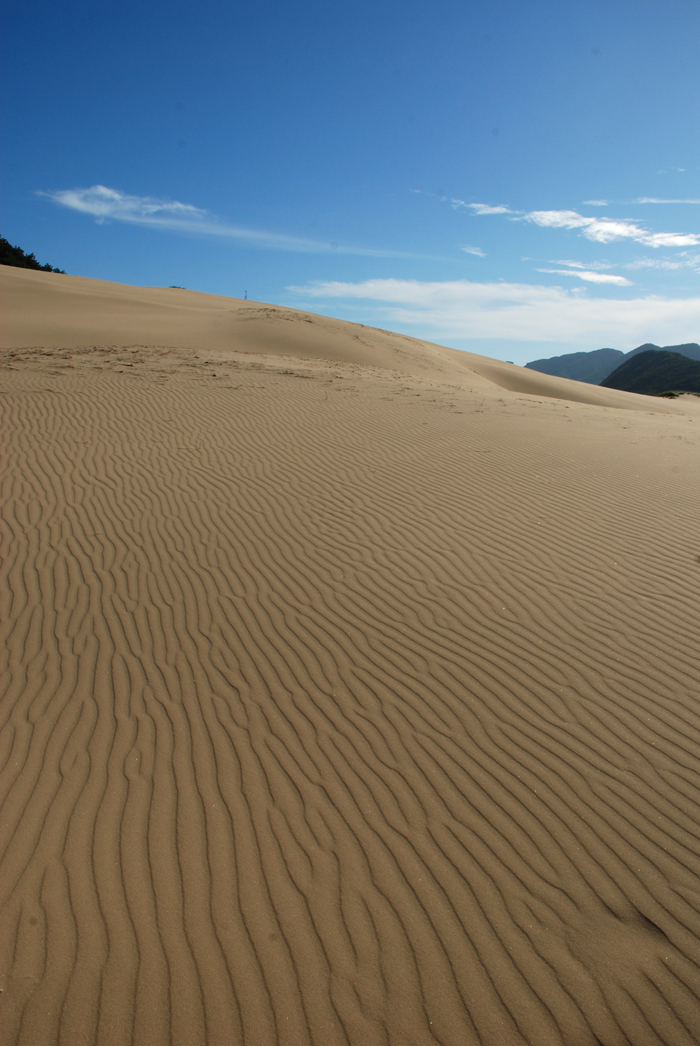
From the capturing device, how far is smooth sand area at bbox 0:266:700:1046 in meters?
2.59

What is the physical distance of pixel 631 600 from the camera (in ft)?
18.0

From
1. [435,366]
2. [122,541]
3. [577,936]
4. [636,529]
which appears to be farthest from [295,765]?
[435,366]

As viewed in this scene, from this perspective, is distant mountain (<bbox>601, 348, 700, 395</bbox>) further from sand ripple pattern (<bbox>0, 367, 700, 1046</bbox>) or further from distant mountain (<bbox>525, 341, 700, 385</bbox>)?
distant mountain (<bbox>525, 341, 700, 385</bbox>)

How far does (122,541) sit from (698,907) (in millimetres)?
5671

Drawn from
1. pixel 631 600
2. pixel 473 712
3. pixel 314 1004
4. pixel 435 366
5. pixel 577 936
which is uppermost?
pixel 435 366

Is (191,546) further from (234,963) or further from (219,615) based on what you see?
(234,963)

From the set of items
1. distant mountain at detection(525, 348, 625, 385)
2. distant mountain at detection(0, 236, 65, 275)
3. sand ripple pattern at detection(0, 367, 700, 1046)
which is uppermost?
distant mountain at detection(525, 348, 625, 385)

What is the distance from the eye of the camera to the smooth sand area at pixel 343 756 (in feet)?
8.48

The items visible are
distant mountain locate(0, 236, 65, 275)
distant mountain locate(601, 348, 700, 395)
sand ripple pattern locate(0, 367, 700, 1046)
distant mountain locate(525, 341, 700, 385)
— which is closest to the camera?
sand ripple pattern locate(0, 367, 700, 1046)

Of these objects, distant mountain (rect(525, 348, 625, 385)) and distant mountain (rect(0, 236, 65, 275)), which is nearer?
distant mountain (rect(0, 236, 65, 275))

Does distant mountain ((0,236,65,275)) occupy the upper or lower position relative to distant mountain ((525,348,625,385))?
lower

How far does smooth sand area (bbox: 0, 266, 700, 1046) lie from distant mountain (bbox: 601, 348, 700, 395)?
59.3 m

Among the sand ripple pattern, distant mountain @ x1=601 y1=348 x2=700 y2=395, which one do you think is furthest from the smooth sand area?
distant mountain @ x1=601 y1=348 x2=700 y2=395

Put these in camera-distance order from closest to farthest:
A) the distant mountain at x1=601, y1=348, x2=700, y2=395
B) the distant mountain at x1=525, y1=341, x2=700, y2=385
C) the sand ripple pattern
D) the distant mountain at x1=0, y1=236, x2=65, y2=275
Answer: the sand ripple pattern < the distant mountain at x1=0, y1=236, x2=65, y2=275 < the distant mountain at x1=601, y1=348, x2=700, y2=395 < the distant mountain at x1=525, y1=341, x2=700, y2=385
